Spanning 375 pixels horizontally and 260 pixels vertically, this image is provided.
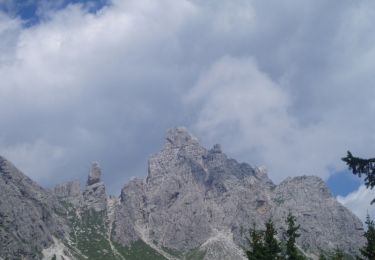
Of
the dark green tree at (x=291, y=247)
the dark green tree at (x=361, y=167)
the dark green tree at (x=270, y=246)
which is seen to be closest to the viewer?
the dark green tree at (x=361, y=167)

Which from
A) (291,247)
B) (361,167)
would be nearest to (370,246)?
(291,247)

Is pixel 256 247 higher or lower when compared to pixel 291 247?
lower

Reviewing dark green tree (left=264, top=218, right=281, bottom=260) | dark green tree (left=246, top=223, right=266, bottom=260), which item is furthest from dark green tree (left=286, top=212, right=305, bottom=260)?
dark green tree (left=246, top=223, right=266, bottom=260)

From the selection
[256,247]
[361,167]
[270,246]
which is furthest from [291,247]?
[361,167]

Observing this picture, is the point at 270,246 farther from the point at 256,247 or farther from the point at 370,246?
the point at 370,246

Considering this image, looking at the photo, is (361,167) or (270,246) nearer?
(361,167)

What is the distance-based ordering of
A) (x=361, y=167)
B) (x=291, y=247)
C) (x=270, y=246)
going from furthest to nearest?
1. (x=291, y=247)
2. (x=270, y=246)
3. (x=361, y=167)

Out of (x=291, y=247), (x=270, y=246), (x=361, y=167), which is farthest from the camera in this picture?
(x=291, y=247)

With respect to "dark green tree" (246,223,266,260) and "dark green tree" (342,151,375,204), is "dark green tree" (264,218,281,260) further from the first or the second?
"dark green tree" (342,151,375,204)

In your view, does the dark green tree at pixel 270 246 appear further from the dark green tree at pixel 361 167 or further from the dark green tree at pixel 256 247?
the dark green tree at pixel 361 167

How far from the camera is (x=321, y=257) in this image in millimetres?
56406

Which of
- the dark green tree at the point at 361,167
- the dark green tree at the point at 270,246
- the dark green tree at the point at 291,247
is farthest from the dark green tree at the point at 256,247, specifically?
the dark green tree at the point at 361,167

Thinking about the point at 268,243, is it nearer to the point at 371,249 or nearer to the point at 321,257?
the point at 371,249

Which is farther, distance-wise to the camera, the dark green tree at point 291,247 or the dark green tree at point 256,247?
the dark green tree at point 291,247
